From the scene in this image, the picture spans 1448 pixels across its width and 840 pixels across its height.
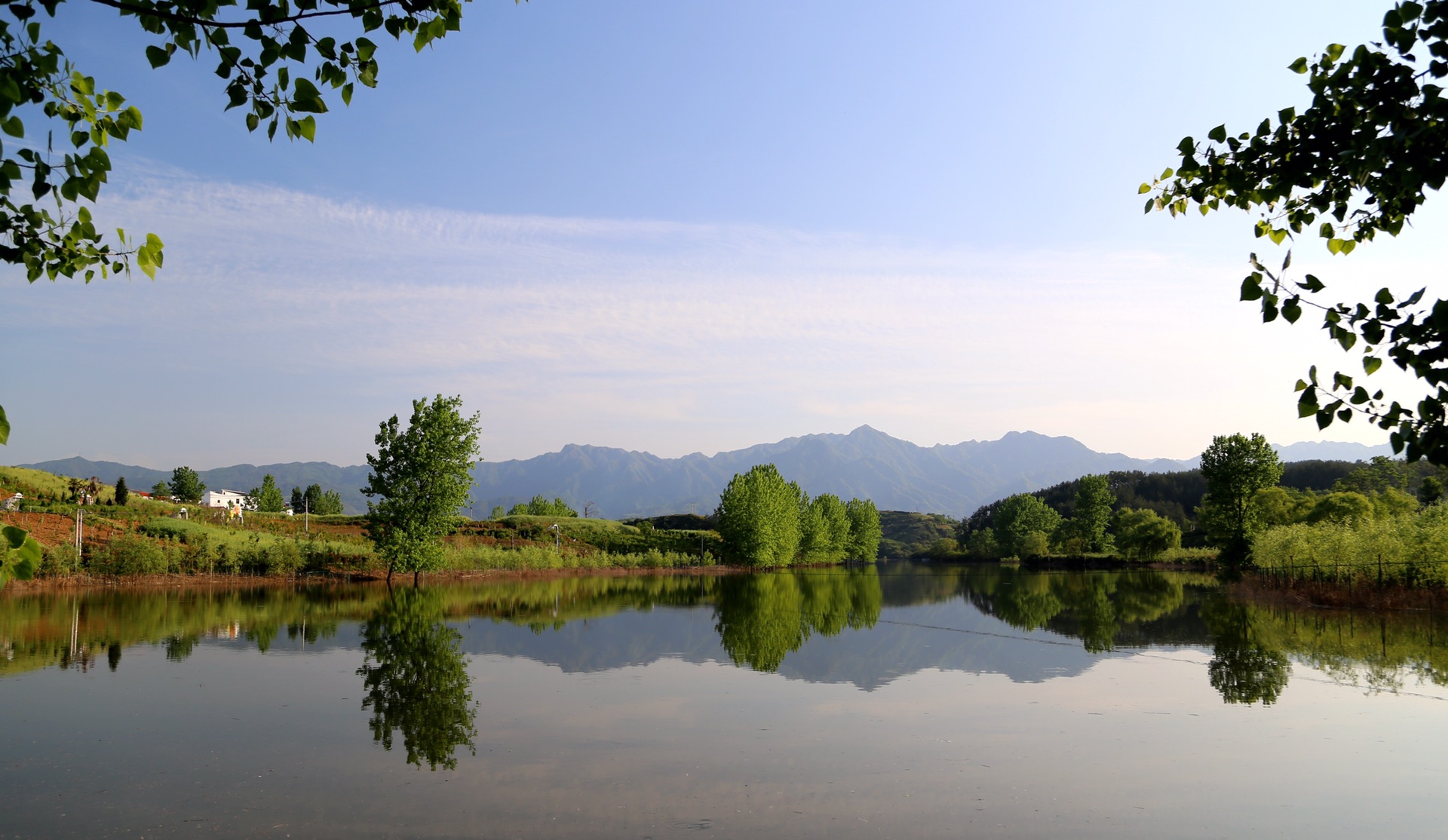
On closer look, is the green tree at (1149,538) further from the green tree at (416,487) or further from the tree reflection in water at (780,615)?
the green tree at (416,487)

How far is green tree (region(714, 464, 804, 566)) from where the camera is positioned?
87750 millimetres

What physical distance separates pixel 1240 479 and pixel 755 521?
45.6 meters

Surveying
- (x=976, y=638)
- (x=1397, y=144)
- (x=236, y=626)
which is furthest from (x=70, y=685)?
(x=976, y=638)

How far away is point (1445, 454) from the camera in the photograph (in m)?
3.81

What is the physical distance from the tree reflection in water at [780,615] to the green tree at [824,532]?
5554 cm

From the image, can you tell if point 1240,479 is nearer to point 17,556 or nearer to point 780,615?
point 780,615

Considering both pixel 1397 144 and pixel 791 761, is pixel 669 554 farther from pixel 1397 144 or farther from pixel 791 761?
pixel 1397 144

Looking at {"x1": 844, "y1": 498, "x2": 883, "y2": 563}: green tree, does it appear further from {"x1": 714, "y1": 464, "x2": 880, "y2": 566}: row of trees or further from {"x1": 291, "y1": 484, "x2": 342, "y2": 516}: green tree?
{"x1": 291, "y1": 484, "x2": 342, "y2": 516}: green tree

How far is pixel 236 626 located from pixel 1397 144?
28.7 metres

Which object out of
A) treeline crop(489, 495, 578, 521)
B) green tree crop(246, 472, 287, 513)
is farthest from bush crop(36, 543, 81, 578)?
green tree crop(246, 472, 287, 513)

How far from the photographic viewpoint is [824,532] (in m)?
114

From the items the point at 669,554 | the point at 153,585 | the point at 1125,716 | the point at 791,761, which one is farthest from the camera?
the point at 669,554

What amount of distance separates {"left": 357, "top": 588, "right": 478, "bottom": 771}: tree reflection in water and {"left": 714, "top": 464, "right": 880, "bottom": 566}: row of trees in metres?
63.0

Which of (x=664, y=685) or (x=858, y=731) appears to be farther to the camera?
(x=664, y=685)
